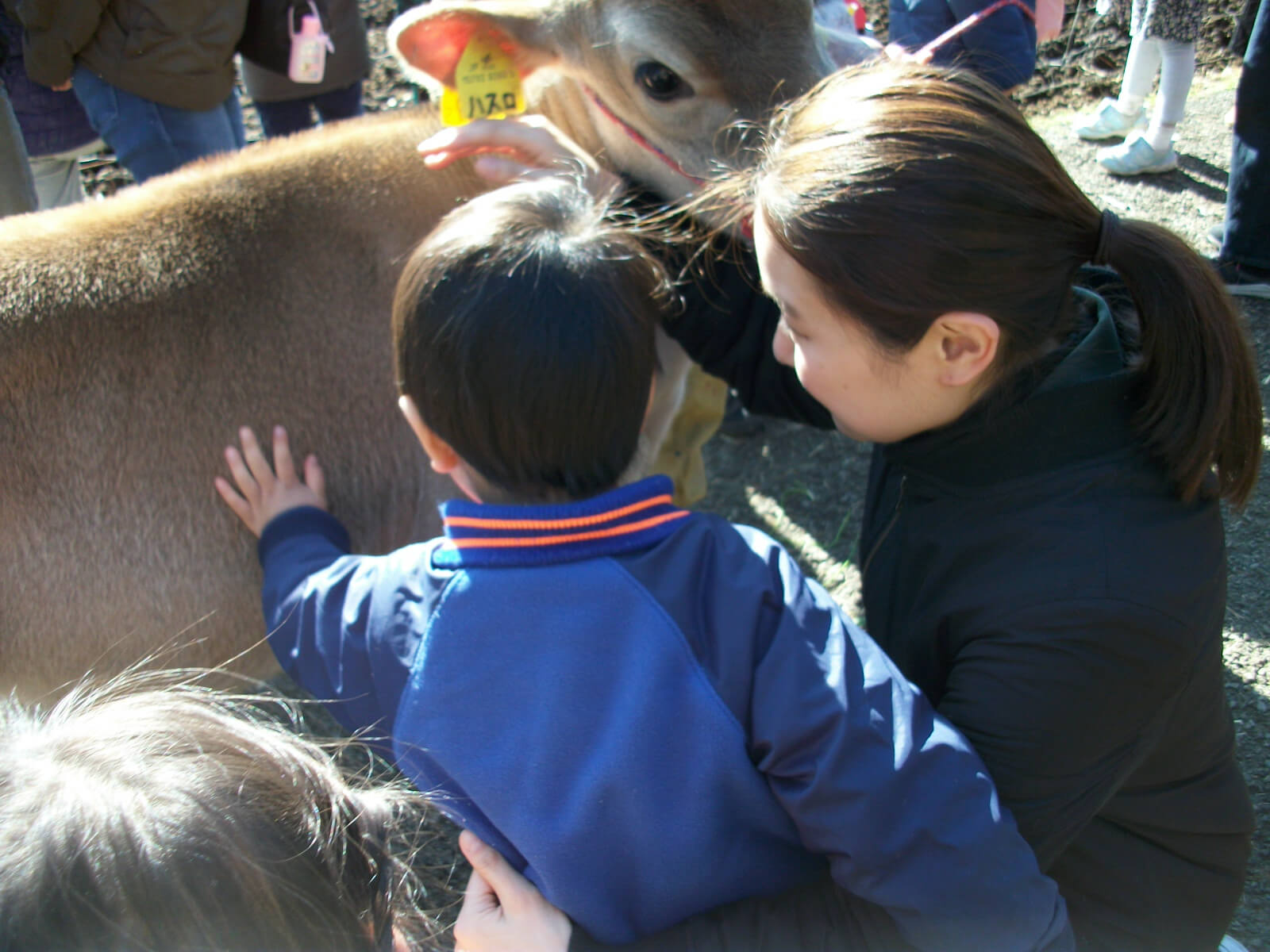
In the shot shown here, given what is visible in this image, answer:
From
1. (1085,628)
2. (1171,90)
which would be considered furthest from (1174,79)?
(1085,628)

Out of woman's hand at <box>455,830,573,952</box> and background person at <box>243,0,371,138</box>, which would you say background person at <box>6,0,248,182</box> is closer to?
background person at <box>243,0,371,138</box>

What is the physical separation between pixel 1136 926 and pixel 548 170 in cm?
198

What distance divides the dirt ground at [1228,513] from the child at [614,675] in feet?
1.88

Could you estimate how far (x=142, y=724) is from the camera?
3.34 ft

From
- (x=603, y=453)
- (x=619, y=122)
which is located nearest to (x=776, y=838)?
(x=603, y=453)

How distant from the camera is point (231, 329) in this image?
7.31 feet

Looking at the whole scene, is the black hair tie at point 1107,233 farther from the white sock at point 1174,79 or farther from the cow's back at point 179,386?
the white sock at point 1174,79

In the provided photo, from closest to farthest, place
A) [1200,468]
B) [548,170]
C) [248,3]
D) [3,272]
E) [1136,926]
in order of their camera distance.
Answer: [1200,468] → [1136,926] → [3,272] → [548,170] → [248,3]

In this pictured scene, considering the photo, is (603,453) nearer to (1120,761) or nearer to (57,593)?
(1120,761)

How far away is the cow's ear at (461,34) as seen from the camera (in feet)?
8.16

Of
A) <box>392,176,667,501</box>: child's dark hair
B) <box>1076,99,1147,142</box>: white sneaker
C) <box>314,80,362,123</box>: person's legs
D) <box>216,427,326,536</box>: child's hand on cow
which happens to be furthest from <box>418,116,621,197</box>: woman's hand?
<box>1076,99,1147,142</box>: white sneaker

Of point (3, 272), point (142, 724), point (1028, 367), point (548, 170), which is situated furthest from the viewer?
point (548, 170)

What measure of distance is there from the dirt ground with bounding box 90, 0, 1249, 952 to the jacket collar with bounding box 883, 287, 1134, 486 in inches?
47.0

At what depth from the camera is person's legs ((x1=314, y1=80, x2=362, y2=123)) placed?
4367mm
